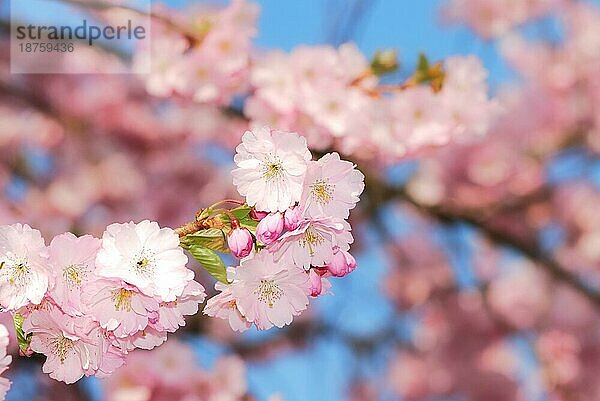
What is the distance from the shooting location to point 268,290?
2.85 ft

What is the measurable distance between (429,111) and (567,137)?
7.17 feet

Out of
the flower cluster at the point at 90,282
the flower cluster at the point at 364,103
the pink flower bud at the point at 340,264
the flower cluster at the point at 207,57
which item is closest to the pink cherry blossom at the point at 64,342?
the flower cluster at the point at 90,282

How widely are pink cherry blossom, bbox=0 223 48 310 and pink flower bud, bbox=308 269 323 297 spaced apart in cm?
25

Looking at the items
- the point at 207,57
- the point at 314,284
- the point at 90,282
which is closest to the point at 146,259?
the point at 90,282

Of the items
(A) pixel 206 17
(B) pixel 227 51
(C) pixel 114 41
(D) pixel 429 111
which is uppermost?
(C) pixel 114 41

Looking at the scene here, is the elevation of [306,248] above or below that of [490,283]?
below

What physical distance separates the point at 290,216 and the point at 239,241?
0.17 feet

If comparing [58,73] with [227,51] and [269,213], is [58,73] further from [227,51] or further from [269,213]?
[269,213]

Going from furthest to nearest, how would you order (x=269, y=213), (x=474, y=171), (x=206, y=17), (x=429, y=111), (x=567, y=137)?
(x=474, y=171), (x=567, y=137), (x=206, y=17), (x=429, y=111), (x=269, y=213)

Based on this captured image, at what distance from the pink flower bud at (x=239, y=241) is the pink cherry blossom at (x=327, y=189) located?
6 cm

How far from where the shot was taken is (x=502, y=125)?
437 centimetres

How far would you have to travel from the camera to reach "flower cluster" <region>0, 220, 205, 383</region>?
80 centimetres

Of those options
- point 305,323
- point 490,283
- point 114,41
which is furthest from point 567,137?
point 114,41

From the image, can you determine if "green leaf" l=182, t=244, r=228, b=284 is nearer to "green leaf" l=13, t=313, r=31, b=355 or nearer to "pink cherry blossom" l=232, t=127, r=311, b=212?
"pink cherry blossom" l=232, t=127, r=311, b=212
